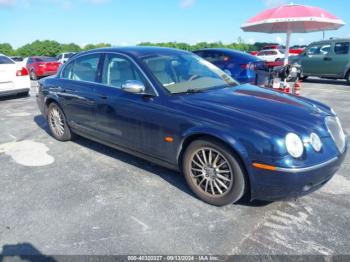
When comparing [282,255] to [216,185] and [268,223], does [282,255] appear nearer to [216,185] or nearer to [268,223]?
[268,223]

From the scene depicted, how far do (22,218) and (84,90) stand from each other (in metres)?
2.03

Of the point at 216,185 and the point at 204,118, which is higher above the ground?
the point at 204,118

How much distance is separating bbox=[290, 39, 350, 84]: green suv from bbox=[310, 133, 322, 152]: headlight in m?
11.0

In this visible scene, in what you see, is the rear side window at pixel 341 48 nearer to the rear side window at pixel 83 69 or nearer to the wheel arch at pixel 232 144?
the rear side window at pixel 83 69

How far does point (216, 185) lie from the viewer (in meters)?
3.26

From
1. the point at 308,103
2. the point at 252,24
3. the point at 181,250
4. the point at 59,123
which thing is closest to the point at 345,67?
the point at 252,24

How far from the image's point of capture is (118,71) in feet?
13.7

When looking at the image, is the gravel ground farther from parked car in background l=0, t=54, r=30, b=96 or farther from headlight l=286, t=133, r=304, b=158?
parked car in background l=0, t=54, r=30, b=96

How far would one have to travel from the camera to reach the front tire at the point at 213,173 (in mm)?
3049

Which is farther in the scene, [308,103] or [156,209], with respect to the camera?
[308,103]

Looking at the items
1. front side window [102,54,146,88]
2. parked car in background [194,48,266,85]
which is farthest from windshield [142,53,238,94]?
parked car in background [194,48,266,85]

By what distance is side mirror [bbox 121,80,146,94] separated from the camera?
11.9ft

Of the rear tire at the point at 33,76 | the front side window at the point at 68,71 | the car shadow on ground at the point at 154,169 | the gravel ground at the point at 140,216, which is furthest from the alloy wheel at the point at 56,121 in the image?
the rear tire at the point at 33,76

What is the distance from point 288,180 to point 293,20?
6.42 m
